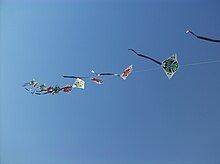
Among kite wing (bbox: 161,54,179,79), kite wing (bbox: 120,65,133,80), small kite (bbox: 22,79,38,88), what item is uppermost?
small kite (bbox: 22,79,38,88)

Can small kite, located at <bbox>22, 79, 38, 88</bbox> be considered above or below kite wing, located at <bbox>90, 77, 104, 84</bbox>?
above

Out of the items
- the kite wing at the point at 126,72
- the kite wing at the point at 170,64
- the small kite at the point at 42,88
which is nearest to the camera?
the kite wing at the point at 170,64

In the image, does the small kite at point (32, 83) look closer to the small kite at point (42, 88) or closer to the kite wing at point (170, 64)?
the small kite at point (42, 88)

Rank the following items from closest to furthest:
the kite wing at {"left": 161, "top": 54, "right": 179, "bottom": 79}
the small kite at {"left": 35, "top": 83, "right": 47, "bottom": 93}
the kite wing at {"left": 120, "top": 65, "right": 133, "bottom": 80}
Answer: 1. the kite wing at {"left": 161, "top": 54, "right": 179, "bottom": 79}
2. the kite wing at {"left": 120, "top": 65, "right": 133, "bottom": 80}
3. the small kite at {"left": 35, "top": 83, "right": 47, "bottom": 93}

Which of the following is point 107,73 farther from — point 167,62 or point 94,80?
point 167,62

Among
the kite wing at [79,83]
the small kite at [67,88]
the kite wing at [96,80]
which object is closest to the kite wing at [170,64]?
the kite wing at [96,80]

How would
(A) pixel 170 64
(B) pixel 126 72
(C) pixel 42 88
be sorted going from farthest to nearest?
(C) pixel 42 88 → (B) pixel 126 72 → (A) pixel 170 64

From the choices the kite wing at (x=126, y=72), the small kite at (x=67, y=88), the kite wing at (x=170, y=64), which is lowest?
the kite wing at (x=170, y=64)

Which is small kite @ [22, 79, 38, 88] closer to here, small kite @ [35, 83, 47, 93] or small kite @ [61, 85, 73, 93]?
small kite @ [35, 83, 47, 93]

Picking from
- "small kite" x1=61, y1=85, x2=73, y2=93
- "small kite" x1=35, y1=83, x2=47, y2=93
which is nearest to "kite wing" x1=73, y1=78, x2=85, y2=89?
"small kite" x1=61, y1=85, x2=73, y2=93

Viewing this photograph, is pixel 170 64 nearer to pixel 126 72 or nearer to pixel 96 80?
pixel 126 72

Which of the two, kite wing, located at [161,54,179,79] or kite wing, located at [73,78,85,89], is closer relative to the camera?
kite wing, located at [161,54,179,79]

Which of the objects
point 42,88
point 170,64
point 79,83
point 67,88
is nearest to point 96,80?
point 79,83

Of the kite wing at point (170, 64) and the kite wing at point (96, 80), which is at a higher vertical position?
the kite wing at point (96, 80)
